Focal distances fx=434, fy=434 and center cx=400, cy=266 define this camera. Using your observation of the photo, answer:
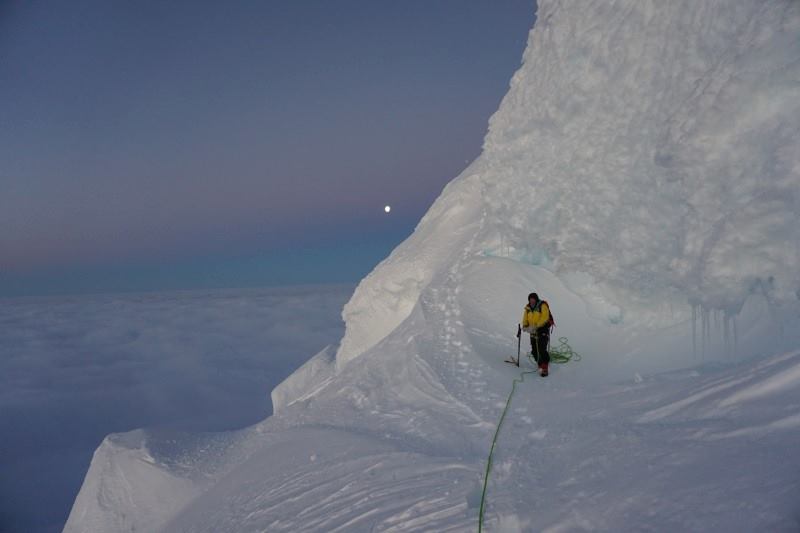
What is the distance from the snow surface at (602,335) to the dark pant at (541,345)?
1.43 ft

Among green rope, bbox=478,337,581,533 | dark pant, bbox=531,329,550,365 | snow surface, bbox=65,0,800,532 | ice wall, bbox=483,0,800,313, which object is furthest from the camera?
dark pant, bbox=531,329,550,365

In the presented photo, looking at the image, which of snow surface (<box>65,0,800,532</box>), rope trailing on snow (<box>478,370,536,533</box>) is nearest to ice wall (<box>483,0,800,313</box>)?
snow surface (<box>65,0,800,532</box>)

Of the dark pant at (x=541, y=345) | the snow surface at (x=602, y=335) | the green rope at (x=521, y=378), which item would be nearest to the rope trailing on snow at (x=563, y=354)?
the green rope at (x=521, y=378)

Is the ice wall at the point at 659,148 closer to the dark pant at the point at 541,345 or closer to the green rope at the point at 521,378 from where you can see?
the green rope at the point at 521,378

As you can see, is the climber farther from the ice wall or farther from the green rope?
the ice wall

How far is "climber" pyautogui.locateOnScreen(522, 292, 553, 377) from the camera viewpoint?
722cm

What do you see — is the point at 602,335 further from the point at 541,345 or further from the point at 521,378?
the point at 521,378

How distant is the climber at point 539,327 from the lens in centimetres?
722

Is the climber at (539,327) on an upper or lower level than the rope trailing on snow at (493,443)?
upper

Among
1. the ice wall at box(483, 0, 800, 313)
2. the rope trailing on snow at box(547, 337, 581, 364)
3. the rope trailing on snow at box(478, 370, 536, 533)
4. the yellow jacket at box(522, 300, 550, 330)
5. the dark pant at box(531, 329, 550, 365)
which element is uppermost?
the ice wall at box(483, 0, 800, 313)

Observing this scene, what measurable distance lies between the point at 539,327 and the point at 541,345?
1.10ft

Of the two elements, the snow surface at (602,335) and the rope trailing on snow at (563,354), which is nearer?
the snow surface at (602,335)

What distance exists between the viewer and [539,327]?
7.43 metres

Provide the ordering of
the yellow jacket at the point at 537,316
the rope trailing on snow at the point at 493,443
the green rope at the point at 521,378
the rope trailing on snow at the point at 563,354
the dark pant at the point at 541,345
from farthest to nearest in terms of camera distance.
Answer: the rope trailing on snow at the point at 563,354
the yellow jacket at the point at 537,316
the dark pant at the point at 541,345
the green rope at the point at 521,378
the rope trailing on snow at the point at 493,443
